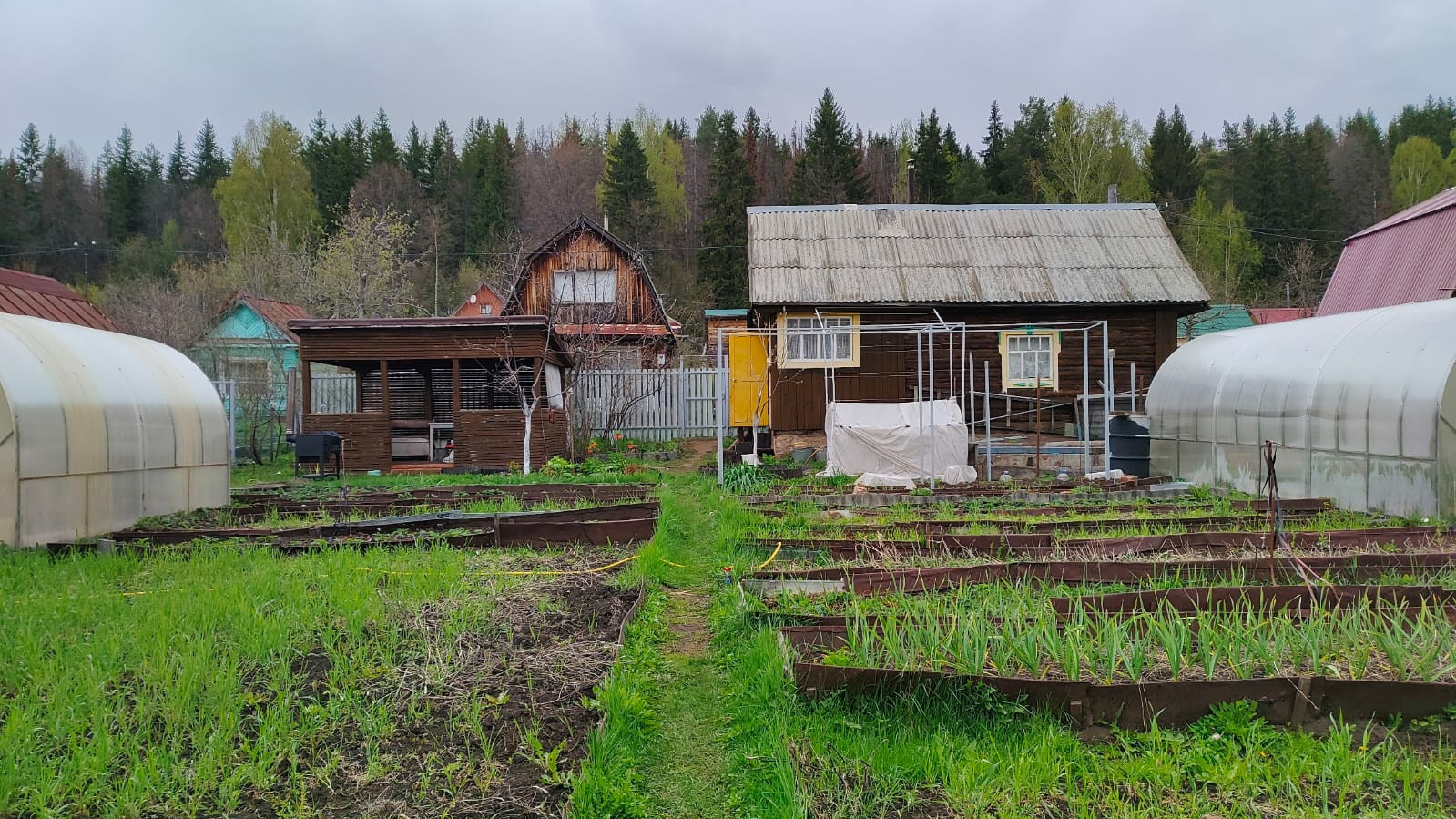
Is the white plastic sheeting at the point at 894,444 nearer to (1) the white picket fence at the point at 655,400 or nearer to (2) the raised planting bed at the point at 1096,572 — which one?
(2) the raised planting bed at the point at 1096,572

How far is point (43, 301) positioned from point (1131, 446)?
1953 centimetres

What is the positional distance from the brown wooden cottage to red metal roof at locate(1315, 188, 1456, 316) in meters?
5.29

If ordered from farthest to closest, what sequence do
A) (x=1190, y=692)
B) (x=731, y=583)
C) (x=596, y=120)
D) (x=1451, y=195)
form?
(x=596, y=120), (x=1451, y=195), (x=731, y=583), (x=1190, y=692)

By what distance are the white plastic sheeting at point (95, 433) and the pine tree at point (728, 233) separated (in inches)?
1117

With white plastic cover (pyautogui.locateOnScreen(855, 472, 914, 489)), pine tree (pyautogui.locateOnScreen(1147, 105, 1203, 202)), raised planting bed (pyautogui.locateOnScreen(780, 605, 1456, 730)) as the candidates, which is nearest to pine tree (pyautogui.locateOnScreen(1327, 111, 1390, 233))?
pine tree (pyautogui.locateOnScreen(1147, 105, 1203, 202))

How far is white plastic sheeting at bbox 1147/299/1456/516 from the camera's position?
8984 millimetres

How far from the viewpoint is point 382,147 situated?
50.2m

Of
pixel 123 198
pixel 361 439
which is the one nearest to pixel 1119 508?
pixel 361 439

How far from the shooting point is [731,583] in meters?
6.94

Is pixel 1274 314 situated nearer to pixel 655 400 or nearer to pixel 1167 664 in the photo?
pixel 655 400

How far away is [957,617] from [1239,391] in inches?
Result: 406

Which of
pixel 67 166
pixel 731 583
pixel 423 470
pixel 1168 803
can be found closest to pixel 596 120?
pixel 67 166

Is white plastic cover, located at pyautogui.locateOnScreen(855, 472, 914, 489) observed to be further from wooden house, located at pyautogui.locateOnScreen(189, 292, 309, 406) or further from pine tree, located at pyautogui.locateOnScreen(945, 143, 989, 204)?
pine tree, located at pyautogui.locateOnScreen(945, 143, 989, 204)

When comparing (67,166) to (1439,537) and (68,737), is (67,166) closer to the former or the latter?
(68,737)
